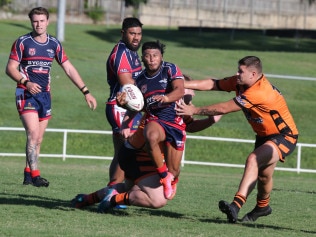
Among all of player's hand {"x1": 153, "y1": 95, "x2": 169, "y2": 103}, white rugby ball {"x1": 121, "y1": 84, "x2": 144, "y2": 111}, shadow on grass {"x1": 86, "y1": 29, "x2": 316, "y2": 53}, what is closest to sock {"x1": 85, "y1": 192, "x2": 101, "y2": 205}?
white rugby ball {"x1": 121, "y1": 84, "x2": 144, "y2": 111}

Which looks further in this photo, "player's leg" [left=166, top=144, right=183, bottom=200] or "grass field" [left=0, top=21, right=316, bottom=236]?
"player's leg" [left=166, top=144, right=183, bottom=200]

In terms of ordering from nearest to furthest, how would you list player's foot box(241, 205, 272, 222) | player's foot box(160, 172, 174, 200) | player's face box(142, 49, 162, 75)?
player's foot box(160, 172, 174, 200) < player's face box(142, 49, 162, 75) < player's foot box(241, 205, 272, 222)

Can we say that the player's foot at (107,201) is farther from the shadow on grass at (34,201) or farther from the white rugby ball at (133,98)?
the white rugby ball at (133,98)

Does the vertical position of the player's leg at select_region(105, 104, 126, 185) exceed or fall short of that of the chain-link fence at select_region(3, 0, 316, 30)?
it falls short

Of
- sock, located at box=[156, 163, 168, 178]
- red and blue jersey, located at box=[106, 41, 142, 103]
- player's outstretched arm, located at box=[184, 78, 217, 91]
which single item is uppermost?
red and blue jersey, located at box=[106, 41, 142, 103]

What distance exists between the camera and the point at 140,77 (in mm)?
9945

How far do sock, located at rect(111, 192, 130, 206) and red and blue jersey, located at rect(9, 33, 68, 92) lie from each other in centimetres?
321

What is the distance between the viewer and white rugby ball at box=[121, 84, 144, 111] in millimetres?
9539

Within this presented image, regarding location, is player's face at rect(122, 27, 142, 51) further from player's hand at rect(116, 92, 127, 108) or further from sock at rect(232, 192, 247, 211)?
sock at rect(232, 192, 247, 211)

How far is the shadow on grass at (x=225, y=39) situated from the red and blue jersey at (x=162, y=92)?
41.5 meters

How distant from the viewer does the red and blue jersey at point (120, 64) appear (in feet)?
34.5

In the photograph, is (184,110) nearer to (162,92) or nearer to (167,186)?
(162,92)

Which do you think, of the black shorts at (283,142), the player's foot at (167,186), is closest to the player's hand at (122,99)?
the player's foot at (167,186)

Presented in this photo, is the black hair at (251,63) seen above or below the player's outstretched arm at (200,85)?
above
